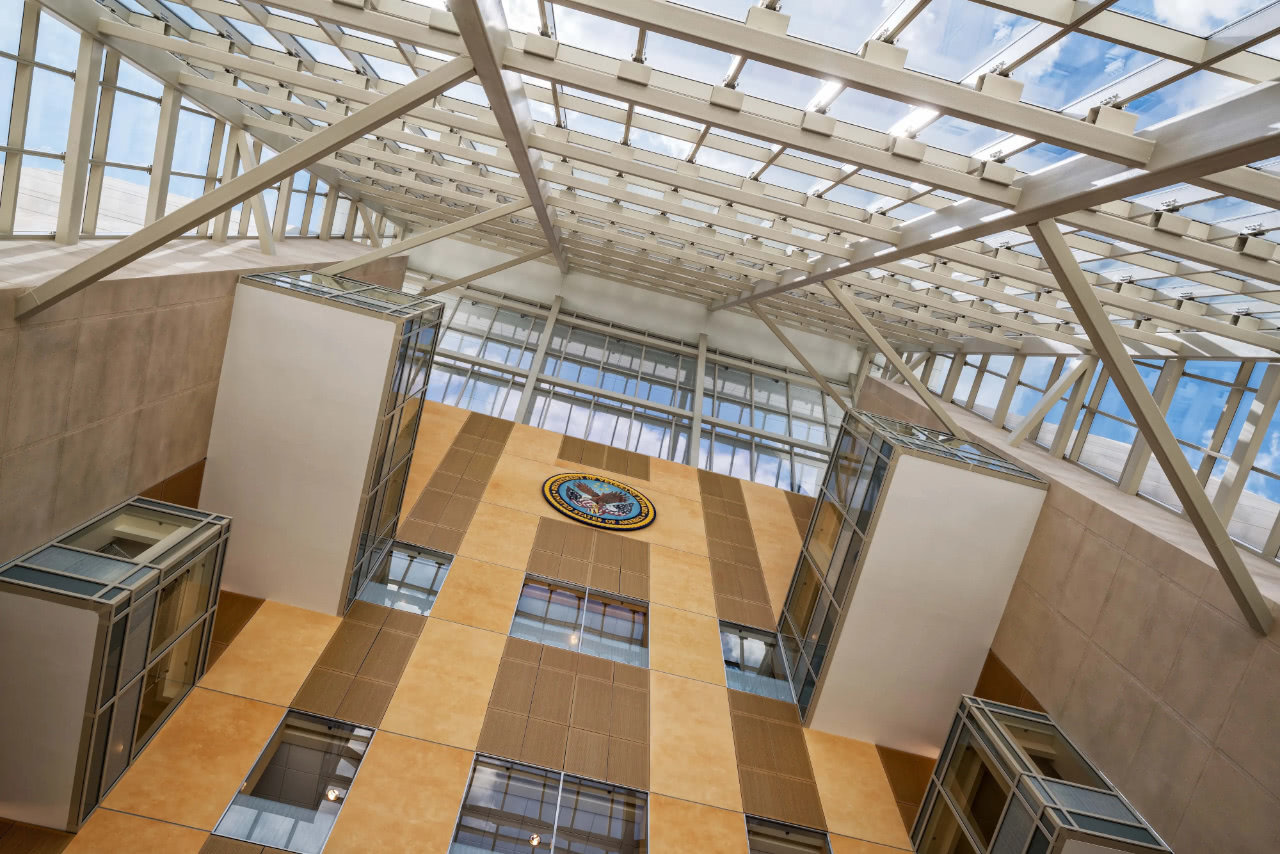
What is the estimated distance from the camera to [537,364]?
2686cm

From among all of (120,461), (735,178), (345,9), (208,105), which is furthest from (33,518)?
(735,178)

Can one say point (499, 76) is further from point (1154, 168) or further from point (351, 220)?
point (351, 220)

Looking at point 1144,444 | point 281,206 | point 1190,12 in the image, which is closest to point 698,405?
point 281,206

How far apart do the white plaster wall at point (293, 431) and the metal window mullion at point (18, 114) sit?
9.47ft

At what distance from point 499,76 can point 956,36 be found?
14.6ft

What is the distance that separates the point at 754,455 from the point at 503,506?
35.6 feet

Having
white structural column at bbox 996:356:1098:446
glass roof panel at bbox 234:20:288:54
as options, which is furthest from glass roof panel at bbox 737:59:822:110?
white structural column at bbox 996:356:1098:446

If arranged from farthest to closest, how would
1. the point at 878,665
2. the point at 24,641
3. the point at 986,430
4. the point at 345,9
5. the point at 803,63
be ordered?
the point at 986,430
the point at 878,665
the point at 345,9
the point at 24,641
the point at 803,63

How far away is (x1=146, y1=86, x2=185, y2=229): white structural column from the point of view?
499 inches

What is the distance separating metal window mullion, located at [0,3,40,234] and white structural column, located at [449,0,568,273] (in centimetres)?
532

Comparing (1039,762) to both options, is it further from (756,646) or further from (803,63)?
(803,63)

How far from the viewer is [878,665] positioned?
13062mm

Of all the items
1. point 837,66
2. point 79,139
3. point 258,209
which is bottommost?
point 258,209

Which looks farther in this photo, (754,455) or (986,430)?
(754,455)
